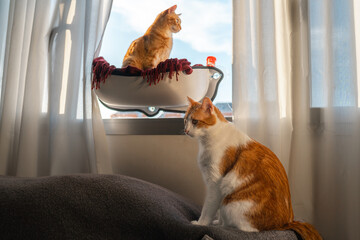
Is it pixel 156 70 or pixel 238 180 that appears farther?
pixel 156 70

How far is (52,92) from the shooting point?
1.42m

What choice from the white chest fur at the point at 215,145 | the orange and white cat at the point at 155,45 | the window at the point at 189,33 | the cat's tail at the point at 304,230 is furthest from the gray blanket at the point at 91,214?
the window at the point at 189,33

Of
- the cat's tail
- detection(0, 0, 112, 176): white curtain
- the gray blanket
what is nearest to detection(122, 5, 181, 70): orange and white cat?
detection(0, 0, 112, 176): white curtain

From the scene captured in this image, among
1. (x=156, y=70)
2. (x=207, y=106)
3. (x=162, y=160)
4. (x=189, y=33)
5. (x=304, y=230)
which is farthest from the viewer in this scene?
(x=189, y=33)

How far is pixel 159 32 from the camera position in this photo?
1.21m

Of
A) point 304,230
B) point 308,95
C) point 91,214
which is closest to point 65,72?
point 91,214

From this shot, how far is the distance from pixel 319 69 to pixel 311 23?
0.66 ft

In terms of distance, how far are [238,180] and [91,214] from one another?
43cm

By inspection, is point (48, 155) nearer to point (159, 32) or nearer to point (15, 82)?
point (15, 82)

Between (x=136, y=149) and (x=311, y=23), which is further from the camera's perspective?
(x=136, y=149)

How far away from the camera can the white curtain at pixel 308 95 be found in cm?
103

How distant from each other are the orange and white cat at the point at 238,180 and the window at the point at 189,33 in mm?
628

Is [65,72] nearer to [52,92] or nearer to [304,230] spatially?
[52,92]

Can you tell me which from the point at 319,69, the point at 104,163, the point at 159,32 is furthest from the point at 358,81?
the point at 104,163
